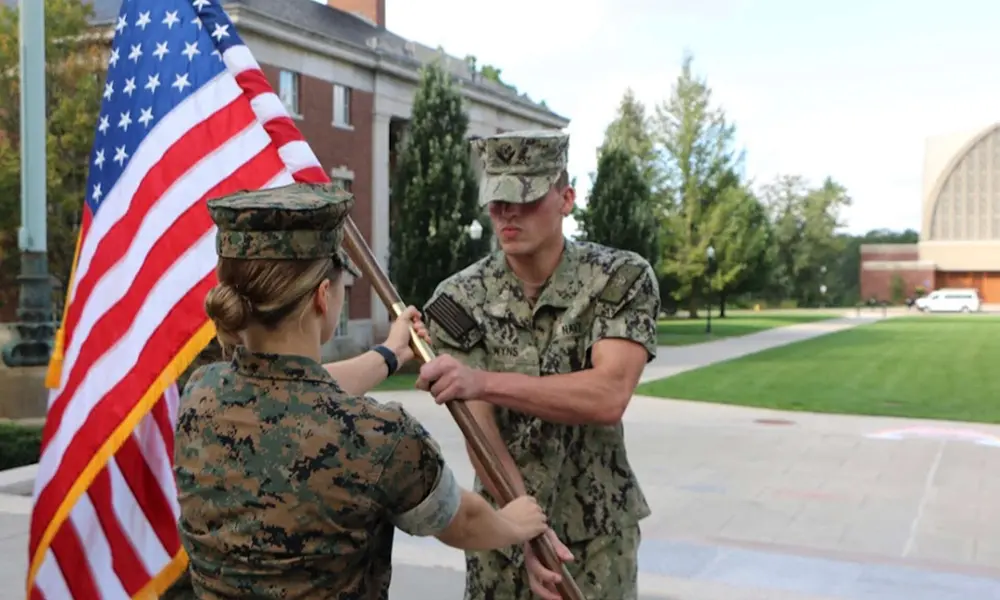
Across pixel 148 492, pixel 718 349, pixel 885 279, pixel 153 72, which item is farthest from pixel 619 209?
pixel 885 279

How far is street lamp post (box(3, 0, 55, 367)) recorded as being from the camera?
938cm

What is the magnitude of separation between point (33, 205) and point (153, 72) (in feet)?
26.8

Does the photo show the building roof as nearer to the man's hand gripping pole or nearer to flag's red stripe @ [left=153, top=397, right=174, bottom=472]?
flag's red stripe @ [left=153, top=397, right=174, bottom=472]

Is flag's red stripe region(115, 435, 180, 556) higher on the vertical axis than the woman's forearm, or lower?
lower

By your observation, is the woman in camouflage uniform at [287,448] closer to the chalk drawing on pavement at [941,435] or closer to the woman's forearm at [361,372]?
the woman's forearm at [361,372]

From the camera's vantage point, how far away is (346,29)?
105 ft

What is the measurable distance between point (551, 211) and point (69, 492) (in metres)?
1.89

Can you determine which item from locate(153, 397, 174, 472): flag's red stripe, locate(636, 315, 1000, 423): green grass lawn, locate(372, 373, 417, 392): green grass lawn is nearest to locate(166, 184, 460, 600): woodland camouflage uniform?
locate(153, 397, 174, 472): flag's red stripe

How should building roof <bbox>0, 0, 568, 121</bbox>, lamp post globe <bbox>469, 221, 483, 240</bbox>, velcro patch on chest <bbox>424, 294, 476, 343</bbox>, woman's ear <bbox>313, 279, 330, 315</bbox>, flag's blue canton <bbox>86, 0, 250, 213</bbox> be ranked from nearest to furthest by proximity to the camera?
woman's ear <bbox>313, 279, 330, 315</bbox>
velcro patch on chest <bbox>424, 294, 476, 343</bbox>
flag's blue canton <bbox>86, 0, 250, 213</bbox>
lamp post globe <bbox>469, 221, 483, 240</bbox>
building roof <bbox>0, 0, 568, 121</bbox>

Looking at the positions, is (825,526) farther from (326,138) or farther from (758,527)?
(326,138)

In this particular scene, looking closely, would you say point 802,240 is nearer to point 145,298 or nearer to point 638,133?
point 638,133

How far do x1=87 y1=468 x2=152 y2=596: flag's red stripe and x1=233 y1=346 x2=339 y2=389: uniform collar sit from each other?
1573 millimetres

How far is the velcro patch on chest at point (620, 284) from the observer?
8.73ft

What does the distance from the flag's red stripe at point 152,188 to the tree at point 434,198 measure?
21062mm
